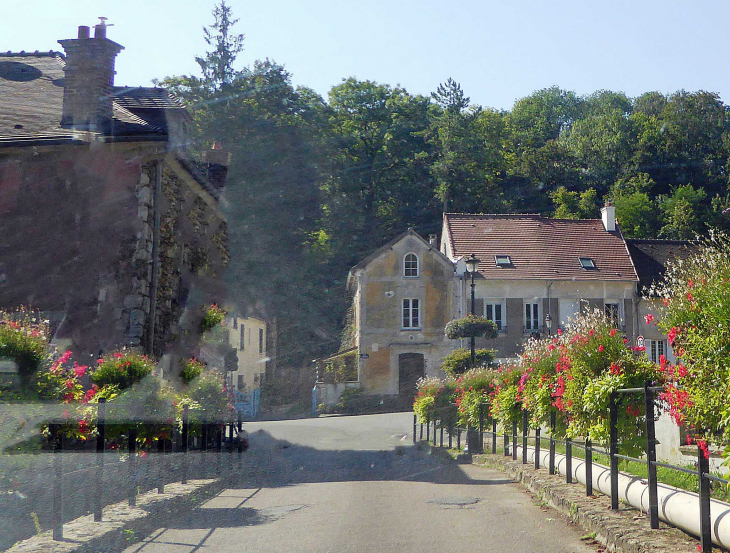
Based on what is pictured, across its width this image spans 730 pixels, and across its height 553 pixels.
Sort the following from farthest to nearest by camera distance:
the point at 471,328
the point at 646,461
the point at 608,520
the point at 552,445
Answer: the point at 471,328, the point at 552,445, the point at 608,520, the point at 646,461

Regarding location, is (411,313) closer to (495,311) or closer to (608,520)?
(495,311)

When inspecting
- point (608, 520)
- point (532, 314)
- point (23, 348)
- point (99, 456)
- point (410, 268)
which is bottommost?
point (608, 520)

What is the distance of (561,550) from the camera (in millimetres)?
→ 7059

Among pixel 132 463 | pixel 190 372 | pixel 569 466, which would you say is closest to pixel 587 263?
pixel 190 372

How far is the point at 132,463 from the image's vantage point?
9812 mm

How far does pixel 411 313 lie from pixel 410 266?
245cm

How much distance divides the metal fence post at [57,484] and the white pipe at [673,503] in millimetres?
5480

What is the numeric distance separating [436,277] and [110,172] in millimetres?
26693

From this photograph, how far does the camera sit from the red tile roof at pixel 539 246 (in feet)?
134

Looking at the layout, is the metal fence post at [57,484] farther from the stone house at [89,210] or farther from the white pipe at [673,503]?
the stone house at [89,210]

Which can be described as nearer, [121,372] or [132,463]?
[132,463]

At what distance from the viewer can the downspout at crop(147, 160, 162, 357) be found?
52.4 feet

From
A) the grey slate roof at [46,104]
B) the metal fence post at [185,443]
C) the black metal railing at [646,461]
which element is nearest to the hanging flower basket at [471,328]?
the black metal railing at [646,461]

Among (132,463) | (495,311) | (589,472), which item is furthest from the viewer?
(495,311)
